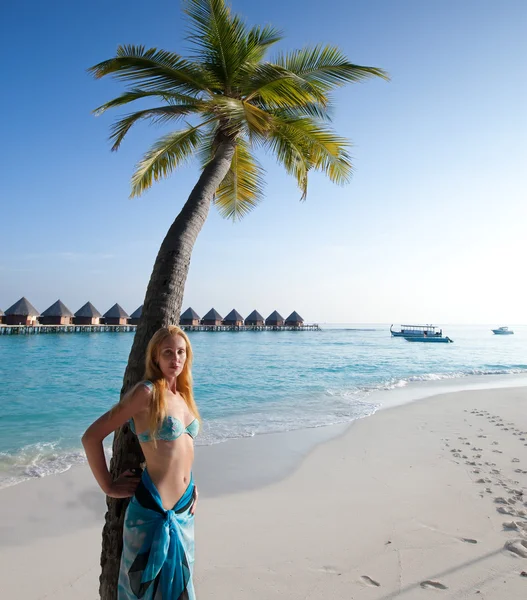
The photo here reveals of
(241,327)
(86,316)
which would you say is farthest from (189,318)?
(86,316)

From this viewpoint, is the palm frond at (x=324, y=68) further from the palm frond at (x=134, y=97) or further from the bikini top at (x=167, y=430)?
the bikini top at (x=167, y=430)

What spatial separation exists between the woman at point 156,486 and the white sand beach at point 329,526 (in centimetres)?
174

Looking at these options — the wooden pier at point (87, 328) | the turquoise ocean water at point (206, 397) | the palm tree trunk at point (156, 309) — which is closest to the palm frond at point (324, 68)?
the palm tree trunk at point (156, 309)

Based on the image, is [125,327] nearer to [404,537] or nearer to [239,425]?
[239,425]

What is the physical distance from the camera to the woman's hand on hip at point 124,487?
7.66 ft

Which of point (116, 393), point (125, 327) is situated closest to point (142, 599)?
point (116, 393)

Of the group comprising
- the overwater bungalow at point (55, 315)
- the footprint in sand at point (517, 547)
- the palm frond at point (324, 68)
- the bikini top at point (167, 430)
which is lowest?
the footprint in sand at point (517, 547)

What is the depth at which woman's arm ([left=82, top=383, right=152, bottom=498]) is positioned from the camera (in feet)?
7.16

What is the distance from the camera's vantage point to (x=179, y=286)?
3539 mm

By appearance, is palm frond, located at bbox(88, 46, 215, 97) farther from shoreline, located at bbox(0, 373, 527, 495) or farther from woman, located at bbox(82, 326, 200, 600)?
shoreline, located at bbox(0, 373, 527, 495)

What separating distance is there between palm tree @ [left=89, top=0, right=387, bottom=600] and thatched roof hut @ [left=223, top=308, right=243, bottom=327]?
66210mm

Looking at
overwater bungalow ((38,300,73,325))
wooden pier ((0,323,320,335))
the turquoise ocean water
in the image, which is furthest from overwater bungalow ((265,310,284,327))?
the turquoise ocean water

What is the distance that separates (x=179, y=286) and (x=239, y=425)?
29.2ft

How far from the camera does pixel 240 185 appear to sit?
709cm
